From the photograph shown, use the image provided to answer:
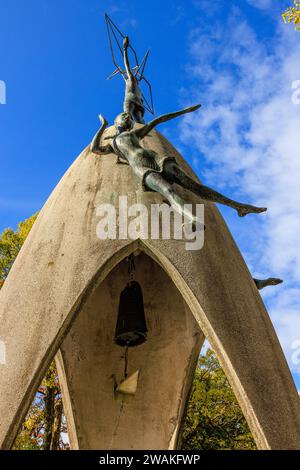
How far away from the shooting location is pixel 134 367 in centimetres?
644

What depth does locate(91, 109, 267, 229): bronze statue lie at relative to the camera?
445 cm

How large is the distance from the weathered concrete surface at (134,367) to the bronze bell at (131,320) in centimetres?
88

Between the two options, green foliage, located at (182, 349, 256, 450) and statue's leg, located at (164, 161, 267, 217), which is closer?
statue's leg, located at (164, 161, 267, 217)

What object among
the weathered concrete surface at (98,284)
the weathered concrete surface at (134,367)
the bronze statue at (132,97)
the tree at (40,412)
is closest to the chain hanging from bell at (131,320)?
the weathered concrete surface at (134,367)

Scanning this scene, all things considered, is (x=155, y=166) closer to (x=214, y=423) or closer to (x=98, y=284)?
(x=98, y=284)

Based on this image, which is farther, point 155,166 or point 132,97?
point 132,97

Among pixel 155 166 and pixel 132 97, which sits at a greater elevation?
pixel 132 97

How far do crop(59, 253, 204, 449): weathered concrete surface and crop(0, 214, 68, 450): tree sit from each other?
3812 millimetres

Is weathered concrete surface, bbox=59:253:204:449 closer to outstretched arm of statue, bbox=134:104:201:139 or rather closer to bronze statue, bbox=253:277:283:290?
bronze statue, bbox=253:277:283:290

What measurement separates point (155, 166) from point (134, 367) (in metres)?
3.18

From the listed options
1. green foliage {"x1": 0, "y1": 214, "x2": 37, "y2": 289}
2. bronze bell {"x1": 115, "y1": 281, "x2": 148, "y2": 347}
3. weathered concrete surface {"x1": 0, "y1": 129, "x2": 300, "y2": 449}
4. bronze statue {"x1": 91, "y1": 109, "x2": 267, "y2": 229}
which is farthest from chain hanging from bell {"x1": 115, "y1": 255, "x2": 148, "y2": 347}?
green foliage {"x1": 0, "y1": 214, "x2": 37, "y2": 289}

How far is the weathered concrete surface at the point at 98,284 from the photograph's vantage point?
11.8ft

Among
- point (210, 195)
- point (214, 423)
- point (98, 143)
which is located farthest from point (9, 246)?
point (210, 195)

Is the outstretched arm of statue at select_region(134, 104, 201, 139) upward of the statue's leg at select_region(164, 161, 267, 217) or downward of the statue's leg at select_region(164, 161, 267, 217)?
upward
